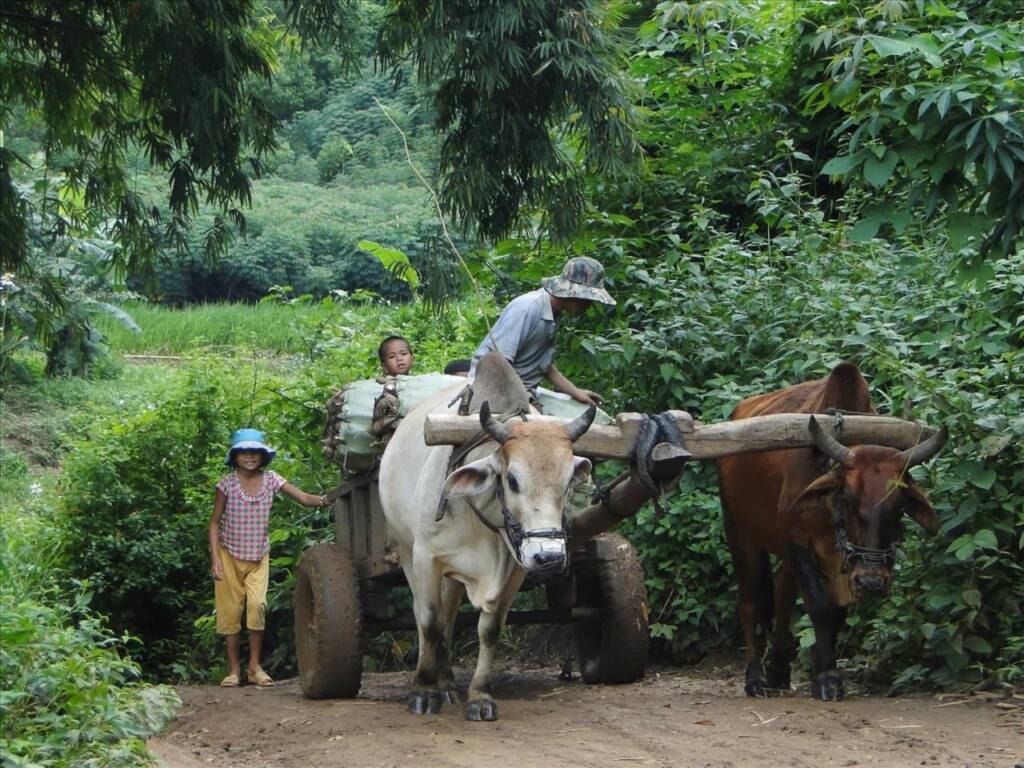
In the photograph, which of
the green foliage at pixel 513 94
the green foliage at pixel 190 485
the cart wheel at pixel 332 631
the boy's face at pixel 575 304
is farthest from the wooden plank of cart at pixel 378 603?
the green foliage at pixel 190 485

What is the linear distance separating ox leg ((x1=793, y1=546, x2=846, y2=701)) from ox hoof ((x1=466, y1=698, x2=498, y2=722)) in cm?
147

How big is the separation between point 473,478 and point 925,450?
1.88 metres

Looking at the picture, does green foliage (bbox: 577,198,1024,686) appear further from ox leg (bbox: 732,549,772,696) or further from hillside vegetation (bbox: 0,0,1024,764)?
ox leg (bbox: 732,549,772,696)

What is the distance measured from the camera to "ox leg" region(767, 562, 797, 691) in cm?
662

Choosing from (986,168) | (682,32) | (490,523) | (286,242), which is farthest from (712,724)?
(286,242)

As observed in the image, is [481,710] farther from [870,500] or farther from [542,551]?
[870,500]

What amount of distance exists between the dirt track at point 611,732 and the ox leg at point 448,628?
0.20 m

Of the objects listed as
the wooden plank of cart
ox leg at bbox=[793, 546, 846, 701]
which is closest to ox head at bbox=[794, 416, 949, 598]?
the wooden plank of cart

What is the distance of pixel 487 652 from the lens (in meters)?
6.12

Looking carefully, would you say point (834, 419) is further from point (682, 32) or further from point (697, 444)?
point (682, 32)

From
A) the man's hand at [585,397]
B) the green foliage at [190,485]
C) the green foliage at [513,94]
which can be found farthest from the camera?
the green foliage at [190,485]

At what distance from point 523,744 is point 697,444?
138 centimetres

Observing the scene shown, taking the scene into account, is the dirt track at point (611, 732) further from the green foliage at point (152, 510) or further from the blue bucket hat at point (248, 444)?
the green foliage at point (152, 510)

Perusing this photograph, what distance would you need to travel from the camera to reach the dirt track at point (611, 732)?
5.25 metres
